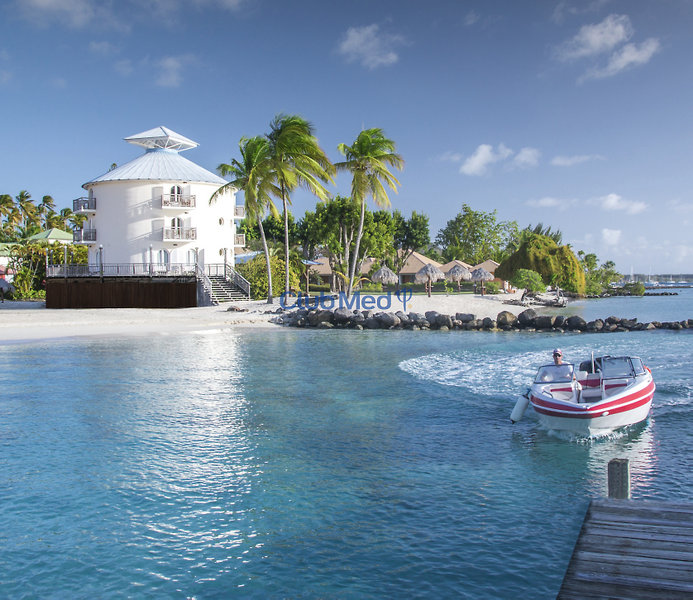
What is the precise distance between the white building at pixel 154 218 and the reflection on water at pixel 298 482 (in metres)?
30.1

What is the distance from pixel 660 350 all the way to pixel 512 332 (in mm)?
8822

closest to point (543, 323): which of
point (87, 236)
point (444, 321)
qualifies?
point (444, 321)

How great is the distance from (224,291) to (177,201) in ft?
28.6

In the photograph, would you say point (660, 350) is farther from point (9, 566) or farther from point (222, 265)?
point (222, 265)

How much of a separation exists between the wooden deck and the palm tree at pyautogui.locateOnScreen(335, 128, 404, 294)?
37.8 metres

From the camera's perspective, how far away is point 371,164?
1759 inches

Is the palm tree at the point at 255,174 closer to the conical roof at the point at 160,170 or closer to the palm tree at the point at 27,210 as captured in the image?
the conical roof at the point at 160,170

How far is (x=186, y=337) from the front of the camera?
2922cm

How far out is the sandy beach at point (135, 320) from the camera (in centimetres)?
3089

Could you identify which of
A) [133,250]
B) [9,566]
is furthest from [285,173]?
[9,566]

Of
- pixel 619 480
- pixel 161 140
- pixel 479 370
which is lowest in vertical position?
pixel 479 370

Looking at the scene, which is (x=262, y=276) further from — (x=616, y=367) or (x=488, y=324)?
(x=616, y=367)

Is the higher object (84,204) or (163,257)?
(84,204)

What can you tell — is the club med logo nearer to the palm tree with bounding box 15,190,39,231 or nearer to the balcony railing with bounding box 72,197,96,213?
the balcony railing with bounding box 72,197,96,213
